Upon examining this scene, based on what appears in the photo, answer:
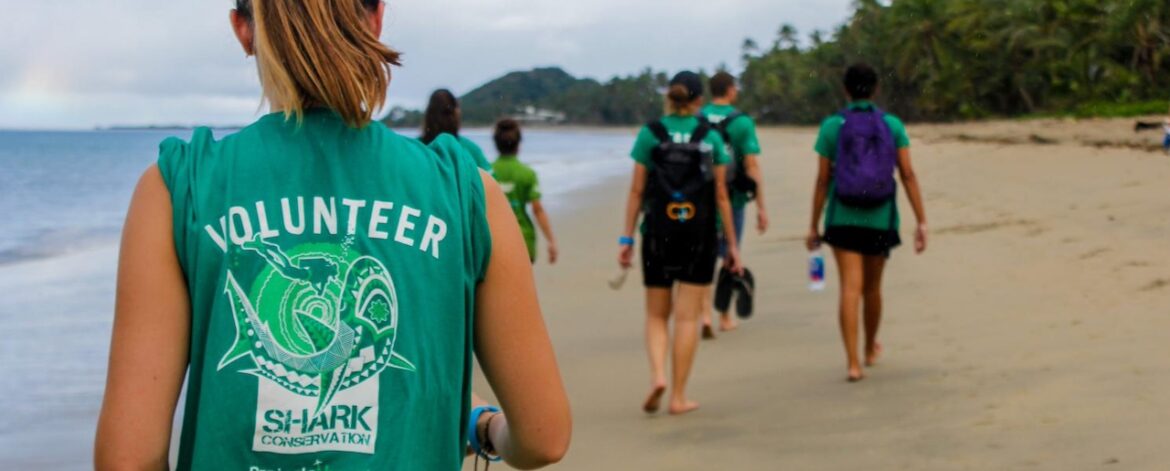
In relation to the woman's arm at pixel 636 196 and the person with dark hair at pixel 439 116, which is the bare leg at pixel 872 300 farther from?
the person with dark hair at pixel 439 116

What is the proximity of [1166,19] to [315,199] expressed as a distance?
47.3 m

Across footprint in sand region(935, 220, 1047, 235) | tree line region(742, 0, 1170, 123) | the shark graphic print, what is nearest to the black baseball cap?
the shark graphic print

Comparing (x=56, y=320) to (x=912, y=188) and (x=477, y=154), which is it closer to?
(x=477, y=154)

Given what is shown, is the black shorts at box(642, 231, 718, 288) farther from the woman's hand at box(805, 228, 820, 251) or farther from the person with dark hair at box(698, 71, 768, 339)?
the person with dark hair at box(698, 71, 768, 339)

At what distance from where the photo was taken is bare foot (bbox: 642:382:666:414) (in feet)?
19.7

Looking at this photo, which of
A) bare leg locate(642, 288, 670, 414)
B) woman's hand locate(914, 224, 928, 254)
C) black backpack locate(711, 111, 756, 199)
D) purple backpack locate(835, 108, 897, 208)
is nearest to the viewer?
bare leg locate(642, 288, 670, 414)

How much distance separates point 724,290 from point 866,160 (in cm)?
187

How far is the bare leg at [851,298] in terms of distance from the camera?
6480mm

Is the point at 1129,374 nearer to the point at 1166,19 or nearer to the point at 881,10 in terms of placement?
the point at 1166,19

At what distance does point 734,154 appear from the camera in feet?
25.6

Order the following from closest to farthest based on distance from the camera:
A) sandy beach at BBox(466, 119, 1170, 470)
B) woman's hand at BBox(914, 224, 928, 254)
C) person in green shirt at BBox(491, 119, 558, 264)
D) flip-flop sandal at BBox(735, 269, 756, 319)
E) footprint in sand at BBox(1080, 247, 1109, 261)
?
1. sandy beach at BBox(466, 119, 1170, 470)
2. woman's hand at BBox(914, 224, 928, 254)
3. person in green shirt at BBox(491, 119, 558, 264)
4. flip-flop sandal at BBox(735, 269, 756, 319)
5. footprint in sand at BBox(1080, 247, 1109, 261)

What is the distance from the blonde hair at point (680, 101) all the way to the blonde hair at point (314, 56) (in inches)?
178

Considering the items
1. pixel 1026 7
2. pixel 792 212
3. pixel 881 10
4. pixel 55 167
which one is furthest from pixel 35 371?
pixel 881 10

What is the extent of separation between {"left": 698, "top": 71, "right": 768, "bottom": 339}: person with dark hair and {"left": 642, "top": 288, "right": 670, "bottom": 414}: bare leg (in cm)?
164
